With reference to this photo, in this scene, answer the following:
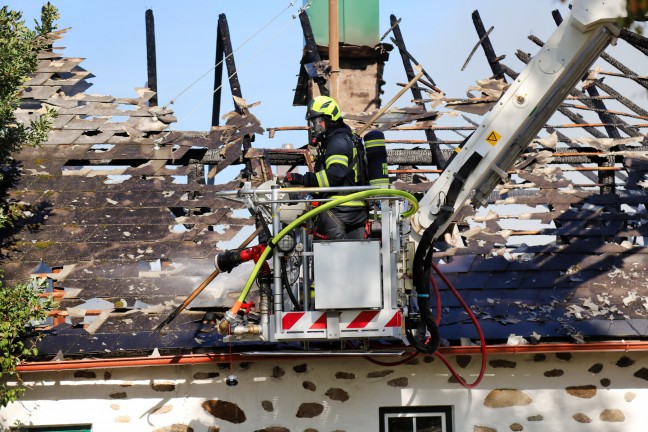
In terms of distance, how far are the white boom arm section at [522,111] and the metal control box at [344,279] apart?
744mm

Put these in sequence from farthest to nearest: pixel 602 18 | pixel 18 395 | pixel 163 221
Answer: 1. pixel 163 221
2. pixel 18 395
3. pixel 602 18

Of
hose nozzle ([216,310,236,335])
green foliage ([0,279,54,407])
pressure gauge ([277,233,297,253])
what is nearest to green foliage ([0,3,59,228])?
green foliage ([0,279,54,407])

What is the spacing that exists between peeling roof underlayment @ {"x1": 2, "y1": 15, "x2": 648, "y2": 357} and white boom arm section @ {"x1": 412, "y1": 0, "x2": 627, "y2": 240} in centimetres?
141

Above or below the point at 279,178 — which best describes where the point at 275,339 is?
below

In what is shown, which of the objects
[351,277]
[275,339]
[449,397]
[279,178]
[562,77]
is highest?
[562,77]

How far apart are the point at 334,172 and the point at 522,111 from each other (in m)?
1.55

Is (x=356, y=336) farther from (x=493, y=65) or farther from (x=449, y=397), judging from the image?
(x=493, y=65)

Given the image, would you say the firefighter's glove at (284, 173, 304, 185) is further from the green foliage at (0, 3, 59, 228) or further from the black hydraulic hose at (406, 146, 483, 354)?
the green foliage at (0, 3, 59, 228)

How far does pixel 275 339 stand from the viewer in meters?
8.41

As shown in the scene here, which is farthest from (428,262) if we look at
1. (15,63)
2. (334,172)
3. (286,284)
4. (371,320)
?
(15,63)

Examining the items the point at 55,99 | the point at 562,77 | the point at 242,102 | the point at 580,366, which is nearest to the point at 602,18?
the point at 562,77

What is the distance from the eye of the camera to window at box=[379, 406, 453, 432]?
987cm

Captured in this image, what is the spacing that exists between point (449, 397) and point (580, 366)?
4.03 feet

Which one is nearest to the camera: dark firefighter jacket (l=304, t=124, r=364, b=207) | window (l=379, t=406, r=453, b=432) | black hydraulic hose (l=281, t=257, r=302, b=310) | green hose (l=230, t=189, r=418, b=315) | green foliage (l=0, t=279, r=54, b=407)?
green hose (l=230, t=189, r=418, b=315)
